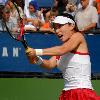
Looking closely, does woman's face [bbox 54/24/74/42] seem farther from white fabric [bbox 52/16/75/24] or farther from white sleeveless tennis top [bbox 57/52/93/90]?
white sleeveless tennis top [bbox 57/52/93/90]

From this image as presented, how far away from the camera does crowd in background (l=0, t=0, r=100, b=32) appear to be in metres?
9.91

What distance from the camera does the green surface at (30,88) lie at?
9.21 m

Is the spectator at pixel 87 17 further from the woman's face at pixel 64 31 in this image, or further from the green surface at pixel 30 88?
the woman's face at pixel 64 31

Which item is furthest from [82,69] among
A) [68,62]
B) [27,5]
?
[27,5]

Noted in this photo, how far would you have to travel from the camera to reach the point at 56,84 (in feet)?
30.9

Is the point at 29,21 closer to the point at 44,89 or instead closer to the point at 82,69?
the point at 44,89

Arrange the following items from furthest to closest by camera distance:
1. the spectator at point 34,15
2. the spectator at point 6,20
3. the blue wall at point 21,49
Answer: the spectator at point 34,15 < the blue wall at point 21,49 < the spectator at point 6,20

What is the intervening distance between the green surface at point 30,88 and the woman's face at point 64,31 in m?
3.77

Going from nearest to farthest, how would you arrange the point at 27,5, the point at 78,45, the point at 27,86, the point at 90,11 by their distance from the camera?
the point at 78,45 → the point at 27,86 → the point at 90,11 → the point at 27,5

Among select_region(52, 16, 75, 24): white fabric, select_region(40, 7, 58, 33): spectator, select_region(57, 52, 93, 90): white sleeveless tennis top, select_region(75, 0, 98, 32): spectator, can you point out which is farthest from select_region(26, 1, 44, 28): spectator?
select_region(57, 52, 93, 90): white sleeveless tennis top

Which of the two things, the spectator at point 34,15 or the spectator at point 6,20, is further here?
the spectator at point 34,15

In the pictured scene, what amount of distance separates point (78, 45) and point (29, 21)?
4776 millimetres

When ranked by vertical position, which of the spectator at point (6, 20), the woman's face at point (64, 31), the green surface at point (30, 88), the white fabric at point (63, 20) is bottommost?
the green surface at point (30, 88)

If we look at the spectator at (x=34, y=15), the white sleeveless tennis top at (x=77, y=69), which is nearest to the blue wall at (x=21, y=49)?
the spectator at (x=34, y=15)
